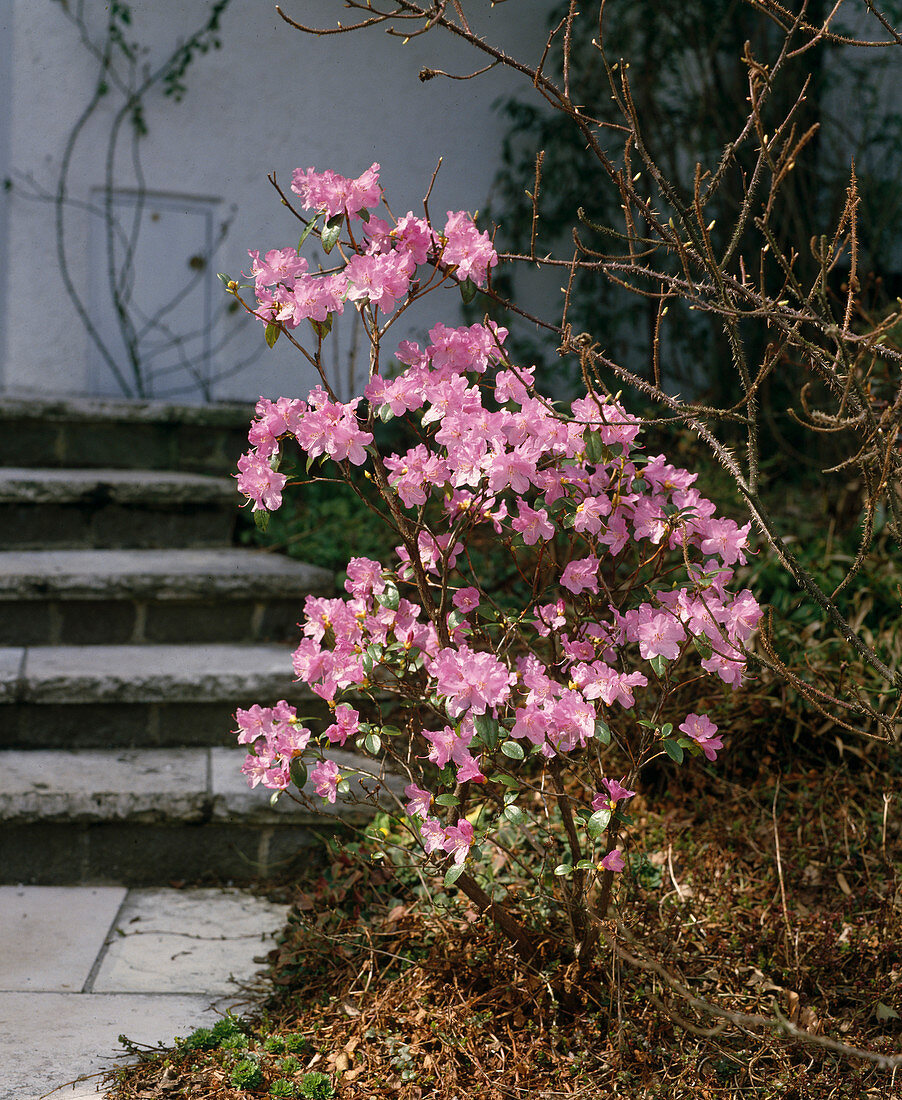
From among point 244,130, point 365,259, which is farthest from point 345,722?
point 244,130

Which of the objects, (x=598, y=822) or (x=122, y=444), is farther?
(x=122, y=444)

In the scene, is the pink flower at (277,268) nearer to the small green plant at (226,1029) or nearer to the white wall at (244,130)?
the small green plant at (226,1029)

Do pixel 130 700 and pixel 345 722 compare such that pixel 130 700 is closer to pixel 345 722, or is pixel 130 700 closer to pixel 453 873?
pixel 345 722

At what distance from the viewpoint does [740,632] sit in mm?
1590

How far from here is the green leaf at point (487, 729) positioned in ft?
4.91

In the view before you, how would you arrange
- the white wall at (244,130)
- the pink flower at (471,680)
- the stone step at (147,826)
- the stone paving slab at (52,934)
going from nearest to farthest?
the pink flower at (471,680) < the stone paving slab at (52,934) < the stone step at (147,826) < the white wall at (244,130)

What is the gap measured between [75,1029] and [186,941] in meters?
0.37

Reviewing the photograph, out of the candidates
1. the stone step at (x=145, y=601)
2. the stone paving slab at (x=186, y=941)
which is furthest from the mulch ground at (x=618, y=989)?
the stone step at (x=145, y=601)

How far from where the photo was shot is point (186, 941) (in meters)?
2.19

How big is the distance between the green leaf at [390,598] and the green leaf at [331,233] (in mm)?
562

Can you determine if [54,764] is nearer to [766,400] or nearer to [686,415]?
[686,415]

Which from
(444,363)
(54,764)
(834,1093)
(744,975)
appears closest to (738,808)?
(744,975)

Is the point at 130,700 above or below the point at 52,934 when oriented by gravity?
above

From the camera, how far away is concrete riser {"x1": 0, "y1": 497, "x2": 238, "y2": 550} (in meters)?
3.51
